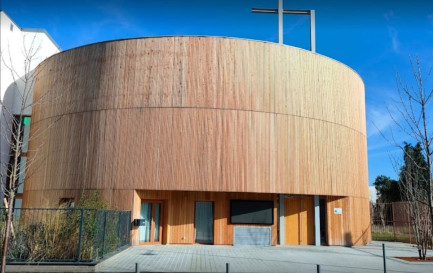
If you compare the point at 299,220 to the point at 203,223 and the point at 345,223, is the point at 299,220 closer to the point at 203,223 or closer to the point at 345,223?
the point at 345,223

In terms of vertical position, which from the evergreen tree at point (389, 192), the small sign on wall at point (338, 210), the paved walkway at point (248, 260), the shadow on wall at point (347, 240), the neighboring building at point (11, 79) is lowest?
the paved walkway at point (248, 260)

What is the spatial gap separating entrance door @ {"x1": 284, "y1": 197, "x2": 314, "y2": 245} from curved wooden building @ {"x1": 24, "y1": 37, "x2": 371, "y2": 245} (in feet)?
0.17

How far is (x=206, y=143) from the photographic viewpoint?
722 inches

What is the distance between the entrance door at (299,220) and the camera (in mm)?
20297

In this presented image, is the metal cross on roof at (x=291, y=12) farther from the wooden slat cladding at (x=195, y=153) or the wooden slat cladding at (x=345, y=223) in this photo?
the wooden slat cladding at (x=345, y=223)

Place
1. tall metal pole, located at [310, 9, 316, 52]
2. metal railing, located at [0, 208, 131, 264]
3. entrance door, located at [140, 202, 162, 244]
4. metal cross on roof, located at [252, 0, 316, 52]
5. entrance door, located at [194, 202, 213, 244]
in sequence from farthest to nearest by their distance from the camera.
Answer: tall metal pole, located at [310, 9, 316, 52] → metal cross on roof, located at [252, 0, 316, 52] → entrance door, located at [194, 202, 213, 244] → entrance door, located at [140, 202, 162, 244] → metal railing, located at [0, 208, 131, 264]

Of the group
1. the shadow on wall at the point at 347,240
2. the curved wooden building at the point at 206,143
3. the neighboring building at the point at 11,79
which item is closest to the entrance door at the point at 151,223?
the curved wooden building at the point at 206,143

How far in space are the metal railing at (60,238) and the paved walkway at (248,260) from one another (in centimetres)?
74

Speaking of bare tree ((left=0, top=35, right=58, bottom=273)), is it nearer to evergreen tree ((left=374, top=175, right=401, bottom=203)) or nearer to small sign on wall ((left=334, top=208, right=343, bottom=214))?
small sign on wall ((left=334, top=208, right=343, bottom=214))

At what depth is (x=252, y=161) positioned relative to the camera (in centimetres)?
1845

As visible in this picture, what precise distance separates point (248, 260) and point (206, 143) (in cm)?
618

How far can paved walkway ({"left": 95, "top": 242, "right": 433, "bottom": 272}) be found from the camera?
12.2 metres

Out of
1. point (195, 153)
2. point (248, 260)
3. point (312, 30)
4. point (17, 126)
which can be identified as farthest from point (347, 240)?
point (17, 126)

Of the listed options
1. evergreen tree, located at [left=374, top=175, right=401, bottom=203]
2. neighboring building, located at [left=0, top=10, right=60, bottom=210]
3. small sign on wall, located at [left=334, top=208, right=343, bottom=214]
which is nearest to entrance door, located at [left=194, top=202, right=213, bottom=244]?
small sign on wall, located at [left=334, top=208, right=343, bottom=214]
